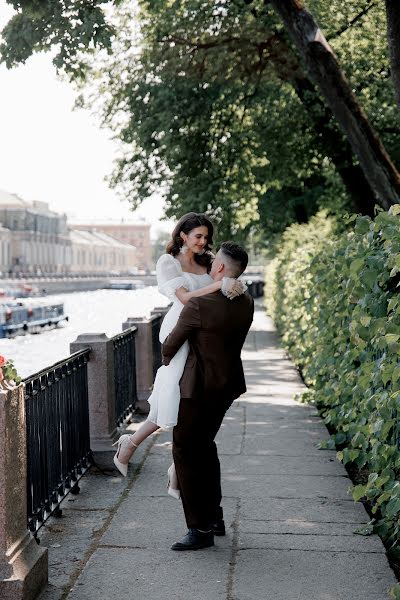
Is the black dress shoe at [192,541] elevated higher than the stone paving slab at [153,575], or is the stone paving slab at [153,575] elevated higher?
the black dress shoe at [192,541]

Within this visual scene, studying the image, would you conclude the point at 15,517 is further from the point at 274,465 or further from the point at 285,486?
the point at 274,465

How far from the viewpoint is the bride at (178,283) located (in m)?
5.06

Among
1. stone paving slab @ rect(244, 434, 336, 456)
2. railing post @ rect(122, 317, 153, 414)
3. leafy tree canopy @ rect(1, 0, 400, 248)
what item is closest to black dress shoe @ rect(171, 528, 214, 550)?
stone paving slab @ rect(244, 434, 336, 456)

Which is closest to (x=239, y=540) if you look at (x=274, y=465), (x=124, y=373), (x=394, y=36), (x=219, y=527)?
(x=219, y=527)

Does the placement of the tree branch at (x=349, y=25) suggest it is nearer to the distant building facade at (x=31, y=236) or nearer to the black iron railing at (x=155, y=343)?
the black iron railing at (x=155, y=343)

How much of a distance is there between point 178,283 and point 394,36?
8.08m

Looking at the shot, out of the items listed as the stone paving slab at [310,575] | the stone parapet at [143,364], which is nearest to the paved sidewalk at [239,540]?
the stone paving slab at [310,575]

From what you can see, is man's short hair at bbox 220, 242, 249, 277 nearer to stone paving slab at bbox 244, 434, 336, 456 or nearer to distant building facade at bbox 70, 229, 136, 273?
stone paving slab at bbox 244, 434, 336, 456

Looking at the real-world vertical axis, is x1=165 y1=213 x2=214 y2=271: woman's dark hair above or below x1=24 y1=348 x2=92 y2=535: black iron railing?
above

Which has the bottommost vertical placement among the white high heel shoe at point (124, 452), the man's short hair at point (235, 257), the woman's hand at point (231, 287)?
the white high heel shoe at point (124, 452)

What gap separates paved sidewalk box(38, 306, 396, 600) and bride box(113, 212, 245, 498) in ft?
1.67

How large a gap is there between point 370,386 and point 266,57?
45.6 feet

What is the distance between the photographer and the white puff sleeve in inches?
205

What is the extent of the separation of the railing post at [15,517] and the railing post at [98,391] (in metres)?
2.89
